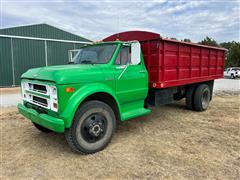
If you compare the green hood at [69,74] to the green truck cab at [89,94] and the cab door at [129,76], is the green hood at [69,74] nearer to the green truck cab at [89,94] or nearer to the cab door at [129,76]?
the green truck cab at [89,94]

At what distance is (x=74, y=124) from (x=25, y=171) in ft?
3.40

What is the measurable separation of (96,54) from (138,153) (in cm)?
230

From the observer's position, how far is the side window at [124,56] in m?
4.32

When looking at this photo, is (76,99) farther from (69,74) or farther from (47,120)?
(47,120)

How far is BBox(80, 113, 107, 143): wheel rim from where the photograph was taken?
362 centimetres

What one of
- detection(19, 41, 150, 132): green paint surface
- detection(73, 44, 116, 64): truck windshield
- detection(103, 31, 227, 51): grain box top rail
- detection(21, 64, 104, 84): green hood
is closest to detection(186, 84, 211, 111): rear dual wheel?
detection(103, 31, 227, 51): grain box top rail

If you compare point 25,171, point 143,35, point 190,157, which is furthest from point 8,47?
point 190,157

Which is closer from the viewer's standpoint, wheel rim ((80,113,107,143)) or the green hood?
the green hood

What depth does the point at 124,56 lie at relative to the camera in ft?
14.5

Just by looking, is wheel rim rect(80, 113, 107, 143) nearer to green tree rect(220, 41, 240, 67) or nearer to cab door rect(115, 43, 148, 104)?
cab door rect(115, 43, 148, 104)

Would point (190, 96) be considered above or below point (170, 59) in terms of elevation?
below

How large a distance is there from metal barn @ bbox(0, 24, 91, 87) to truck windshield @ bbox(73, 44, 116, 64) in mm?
11500

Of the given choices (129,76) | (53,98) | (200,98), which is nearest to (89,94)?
(53,98)

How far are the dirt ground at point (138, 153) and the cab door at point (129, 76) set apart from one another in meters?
0.96
